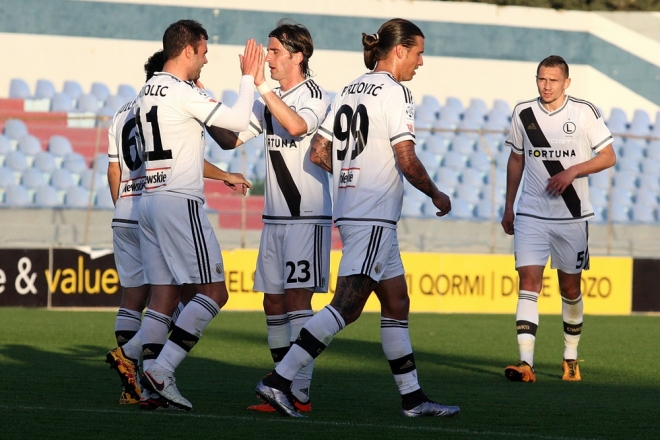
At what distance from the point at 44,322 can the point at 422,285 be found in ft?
17.7

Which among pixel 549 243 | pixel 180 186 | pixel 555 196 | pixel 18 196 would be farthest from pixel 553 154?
pixel 18 196

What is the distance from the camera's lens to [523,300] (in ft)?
26.1

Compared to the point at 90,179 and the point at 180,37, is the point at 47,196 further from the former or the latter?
the point at 180,37

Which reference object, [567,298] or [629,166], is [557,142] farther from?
[629,166]

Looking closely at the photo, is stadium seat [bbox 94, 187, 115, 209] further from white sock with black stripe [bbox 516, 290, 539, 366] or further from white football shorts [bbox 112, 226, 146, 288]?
white football shorts [bbox 112, 226, 146, 288]

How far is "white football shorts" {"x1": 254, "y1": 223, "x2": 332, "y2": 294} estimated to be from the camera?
616 cm

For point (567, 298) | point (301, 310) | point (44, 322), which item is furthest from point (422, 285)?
point (301, 310)

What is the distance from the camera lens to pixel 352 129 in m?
5.80

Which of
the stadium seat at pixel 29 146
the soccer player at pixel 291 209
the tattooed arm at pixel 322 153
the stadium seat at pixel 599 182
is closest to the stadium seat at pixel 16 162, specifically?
the stadium seat at pixel 29 146

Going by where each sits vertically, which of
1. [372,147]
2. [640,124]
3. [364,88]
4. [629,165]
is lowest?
[372,147]

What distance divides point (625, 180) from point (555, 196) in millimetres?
12729

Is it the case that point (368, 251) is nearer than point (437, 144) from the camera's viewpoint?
Yes

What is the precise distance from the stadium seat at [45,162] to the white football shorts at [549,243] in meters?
10.8

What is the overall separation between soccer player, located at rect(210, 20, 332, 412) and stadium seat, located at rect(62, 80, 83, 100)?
14.9 meters
